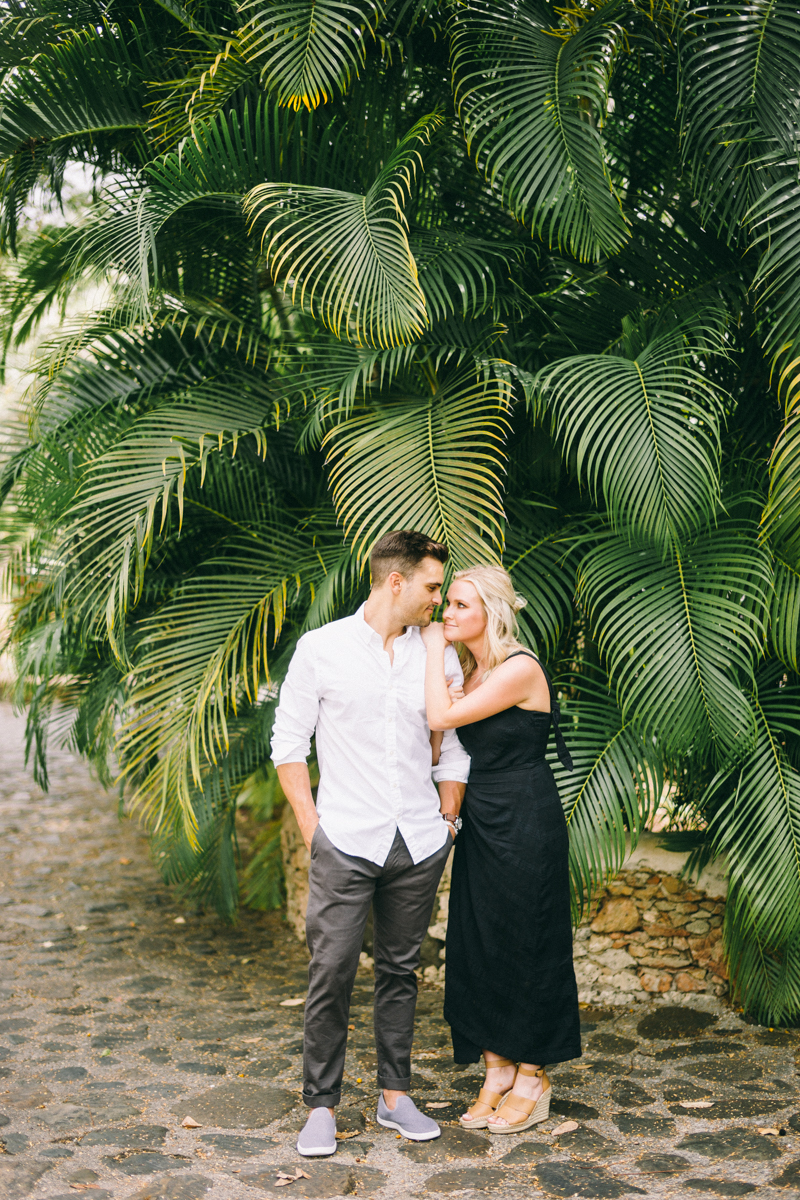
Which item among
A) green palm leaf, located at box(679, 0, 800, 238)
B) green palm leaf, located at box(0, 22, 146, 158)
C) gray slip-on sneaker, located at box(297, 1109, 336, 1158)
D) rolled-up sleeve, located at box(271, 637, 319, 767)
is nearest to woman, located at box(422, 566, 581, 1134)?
rolled-up sleeve, located at box(271, 637, 319, 767)

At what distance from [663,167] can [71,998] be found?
4450 millimetres

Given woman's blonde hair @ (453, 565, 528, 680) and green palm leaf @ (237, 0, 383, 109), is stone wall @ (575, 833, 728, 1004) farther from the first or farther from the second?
green palm leaf @ (237, 0, 383, 109)

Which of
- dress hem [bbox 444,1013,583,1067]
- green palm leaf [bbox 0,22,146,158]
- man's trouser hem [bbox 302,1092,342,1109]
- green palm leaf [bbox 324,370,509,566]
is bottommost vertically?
man's trouser hem [bbox 302,1092,342,1109]

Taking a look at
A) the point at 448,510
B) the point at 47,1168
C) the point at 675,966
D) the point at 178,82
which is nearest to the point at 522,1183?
the point at 47,1168

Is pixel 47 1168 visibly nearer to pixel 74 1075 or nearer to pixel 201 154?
pixel 74 1075

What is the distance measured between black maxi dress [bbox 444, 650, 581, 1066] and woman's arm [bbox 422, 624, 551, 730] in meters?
0.09

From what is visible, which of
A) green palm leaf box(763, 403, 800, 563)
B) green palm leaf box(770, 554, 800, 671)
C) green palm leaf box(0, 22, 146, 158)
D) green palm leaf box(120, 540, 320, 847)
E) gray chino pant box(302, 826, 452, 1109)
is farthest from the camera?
green palm leaf box(0, 22, 146, 158)

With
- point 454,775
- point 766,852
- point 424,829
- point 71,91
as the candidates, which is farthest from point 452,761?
point 71,91

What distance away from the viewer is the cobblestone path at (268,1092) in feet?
9.18

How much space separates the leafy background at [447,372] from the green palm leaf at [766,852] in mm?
17

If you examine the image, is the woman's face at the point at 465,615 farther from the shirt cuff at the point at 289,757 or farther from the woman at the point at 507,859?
the shirt cuff at the point at 289,757

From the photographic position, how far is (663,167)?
13.7 feet

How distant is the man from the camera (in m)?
2.89

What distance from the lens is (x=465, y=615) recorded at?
3.00 m
